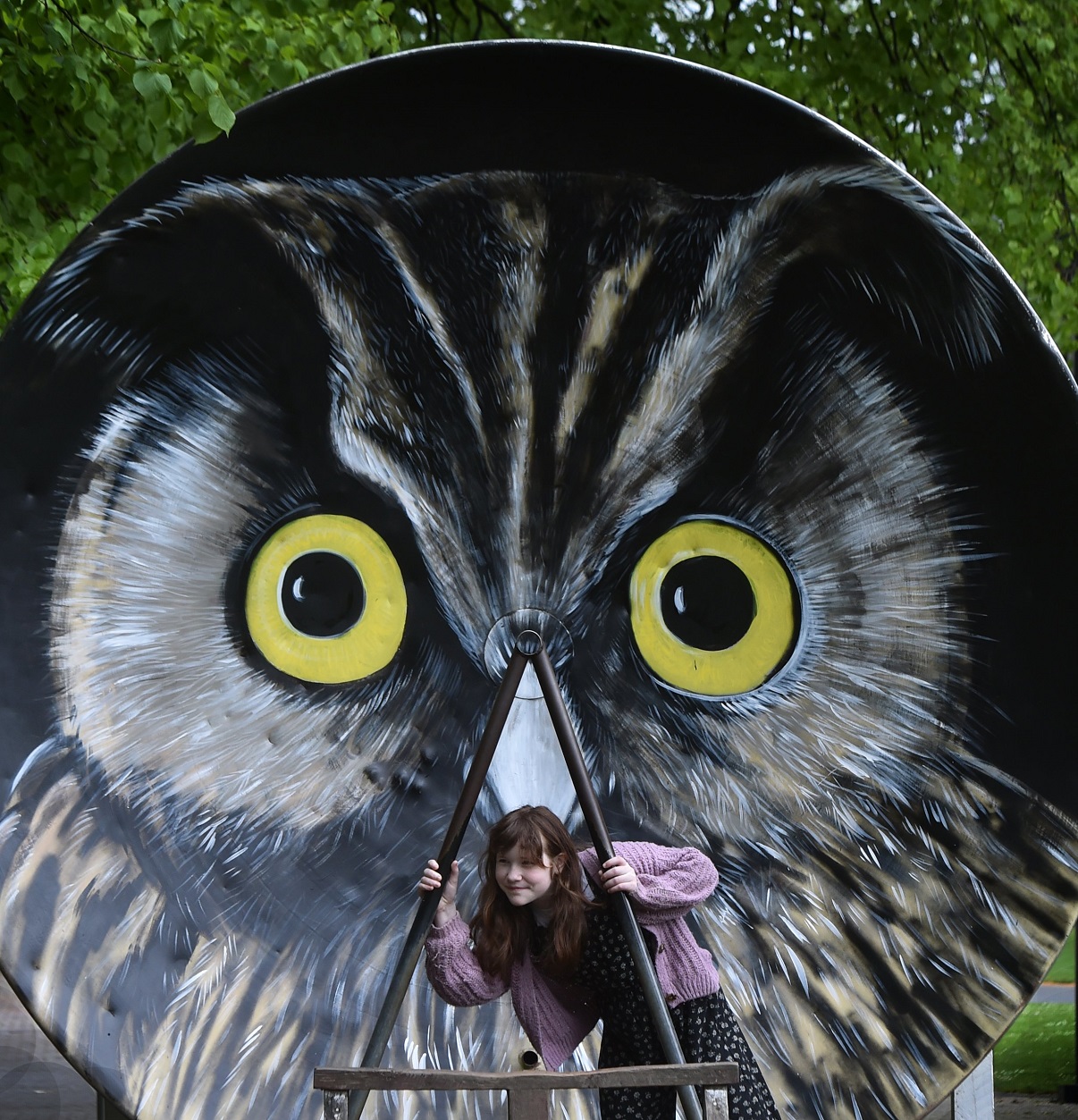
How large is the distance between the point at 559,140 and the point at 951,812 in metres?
1.96

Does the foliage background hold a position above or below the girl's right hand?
above

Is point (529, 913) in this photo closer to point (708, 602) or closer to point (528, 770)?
point (528, 770)

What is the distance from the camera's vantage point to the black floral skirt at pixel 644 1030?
346 centimetres

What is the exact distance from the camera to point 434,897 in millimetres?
3441

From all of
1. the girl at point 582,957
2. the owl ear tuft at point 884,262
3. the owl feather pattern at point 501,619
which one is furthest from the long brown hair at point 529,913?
the owl ear tuft at point 884,262

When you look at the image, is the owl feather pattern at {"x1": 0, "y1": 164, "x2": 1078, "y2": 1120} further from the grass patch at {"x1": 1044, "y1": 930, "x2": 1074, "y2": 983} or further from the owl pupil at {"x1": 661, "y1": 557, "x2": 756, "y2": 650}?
the grass patch at {"x1": 1044, "y1": 930, "x2": 1074, "y2": 983}

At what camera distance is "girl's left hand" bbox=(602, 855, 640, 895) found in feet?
10.9

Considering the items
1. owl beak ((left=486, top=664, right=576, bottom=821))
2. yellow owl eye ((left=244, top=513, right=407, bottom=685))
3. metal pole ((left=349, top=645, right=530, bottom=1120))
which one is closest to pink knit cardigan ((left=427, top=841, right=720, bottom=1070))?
metal pole ((left=349, top=645, right=530, bottom=1120))

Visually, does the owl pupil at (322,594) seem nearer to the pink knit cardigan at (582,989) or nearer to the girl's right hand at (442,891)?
the girl's right hand at (442,891)

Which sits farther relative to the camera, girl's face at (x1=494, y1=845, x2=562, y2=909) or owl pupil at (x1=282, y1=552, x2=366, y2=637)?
owl pupil at (x1=282, y1=552, x2=366, y2=637)

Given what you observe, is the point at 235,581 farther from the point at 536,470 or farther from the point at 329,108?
the point at 329,108

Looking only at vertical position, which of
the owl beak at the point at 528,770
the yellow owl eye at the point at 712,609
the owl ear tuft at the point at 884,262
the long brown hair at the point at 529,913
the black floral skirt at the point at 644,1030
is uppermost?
the owl ear tuft at the point at 884,262

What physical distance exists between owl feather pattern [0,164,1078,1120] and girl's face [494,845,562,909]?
597mm

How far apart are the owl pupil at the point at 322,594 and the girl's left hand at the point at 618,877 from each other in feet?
3.64
